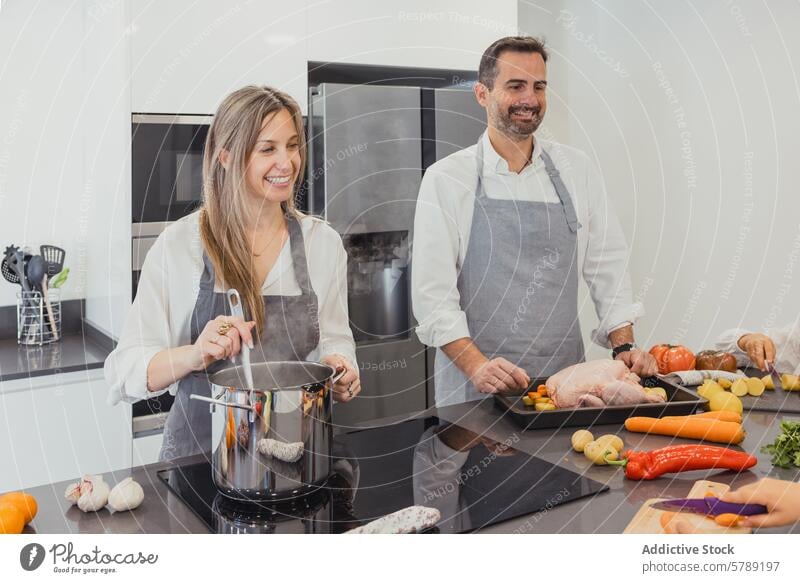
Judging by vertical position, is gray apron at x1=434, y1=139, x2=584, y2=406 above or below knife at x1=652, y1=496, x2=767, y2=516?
above

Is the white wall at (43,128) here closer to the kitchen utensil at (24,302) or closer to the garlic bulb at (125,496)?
the kitchen utensil at (24,302)

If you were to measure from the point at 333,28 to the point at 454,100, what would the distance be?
0.83 feet

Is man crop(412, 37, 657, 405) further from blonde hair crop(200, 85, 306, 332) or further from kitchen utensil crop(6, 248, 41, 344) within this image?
kitchen utensil crop(6, 248, 41, 344)

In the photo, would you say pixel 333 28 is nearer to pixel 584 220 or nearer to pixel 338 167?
pixel 338 167

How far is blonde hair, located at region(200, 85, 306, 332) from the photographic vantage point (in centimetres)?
107

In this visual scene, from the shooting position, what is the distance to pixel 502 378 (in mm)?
1104

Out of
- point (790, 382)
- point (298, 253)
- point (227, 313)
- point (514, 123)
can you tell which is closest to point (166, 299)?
point (227, 313)

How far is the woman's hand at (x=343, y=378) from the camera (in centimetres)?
109

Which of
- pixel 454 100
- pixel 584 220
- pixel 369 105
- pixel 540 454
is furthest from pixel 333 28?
pixel 540 454

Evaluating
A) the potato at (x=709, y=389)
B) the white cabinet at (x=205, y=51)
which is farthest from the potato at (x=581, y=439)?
the white cabinet at (x=205, y=51)

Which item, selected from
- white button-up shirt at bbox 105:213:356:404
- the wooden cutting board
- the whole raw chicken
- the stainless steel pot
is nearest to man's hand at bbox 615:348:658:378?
the whole raw chicken

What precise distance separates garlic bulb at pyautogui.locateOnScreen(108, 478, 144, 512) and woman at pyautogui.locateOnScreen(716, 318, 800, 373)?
3.08ft

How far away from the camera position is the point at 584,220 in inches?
53.9

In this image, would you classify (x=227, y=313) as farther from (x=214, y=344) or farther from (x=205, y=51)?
(x=205, y=51)
